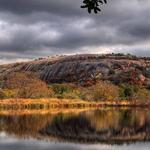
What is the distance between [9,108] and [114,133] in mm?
34017

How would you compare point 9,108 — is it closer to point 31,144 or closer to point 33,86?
point 33,86

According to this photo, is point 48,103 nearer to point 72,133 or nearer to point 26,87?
point 26,87

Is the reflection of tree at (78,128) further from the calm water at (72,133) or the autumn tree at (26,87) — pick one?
the autumn tree at (26,87)

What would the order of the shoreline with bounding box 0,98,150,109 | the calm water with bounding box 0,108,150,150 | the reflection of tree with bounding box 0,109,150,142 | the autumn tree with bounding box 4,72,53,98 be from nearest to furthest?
the calm water with bounding box 0,108,150,150 < the reflection of tree with bounding box 0,109,150,142 < the shoreline with bounding box 0,98,150,109 < the autumn tree with bounding box 4,72,53,98

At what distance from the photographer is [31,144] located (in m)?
41.0

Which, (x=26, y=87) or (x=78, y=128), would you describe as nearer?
(x=78, y=128)

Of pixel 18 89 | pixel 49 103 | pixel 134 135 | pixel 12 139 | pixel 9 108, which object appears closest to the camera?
pixel 12 139

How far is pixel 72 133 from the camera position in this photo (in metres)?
51.9

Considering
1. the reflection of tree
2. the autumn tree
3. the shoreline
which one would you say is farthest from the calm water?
the autumn tree

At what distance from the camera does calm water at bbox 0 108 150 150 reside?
4128cm

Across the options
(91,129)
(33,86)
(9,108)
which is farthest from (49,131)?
(33,86)

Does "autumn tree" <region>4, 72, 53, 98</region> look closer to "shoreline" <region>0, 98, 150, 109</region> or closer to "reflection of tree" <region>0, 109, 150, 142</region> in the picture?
"shoreline" <region>0, 98, 150, 109</region>

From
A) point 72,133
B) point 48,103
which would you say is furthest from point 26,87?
point 72,133

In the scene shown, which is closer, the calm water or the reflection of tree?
the calm water
